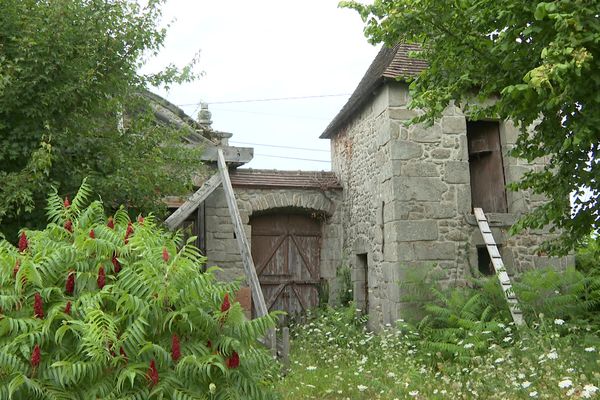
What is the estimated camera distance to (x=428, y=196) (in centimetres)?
949

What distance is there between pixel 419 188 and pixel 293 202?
3.33 meters

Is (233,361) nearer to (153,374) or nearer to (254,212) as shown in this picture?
(153,374)

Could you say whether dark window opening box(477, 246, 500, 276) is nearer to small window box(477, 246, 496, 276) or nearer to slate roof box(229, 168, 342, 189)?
small window box(477, 246, 496, 276)

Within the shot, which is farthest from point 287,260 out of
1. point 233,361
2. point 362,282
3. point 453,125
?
point 233,361

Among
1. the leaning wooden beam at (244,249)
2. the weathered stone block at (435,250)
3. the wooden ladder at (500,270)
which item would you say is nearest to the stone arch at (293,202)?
the leaning wooden beam at (244,249)

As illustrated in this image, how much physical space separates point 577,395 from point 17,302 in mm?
4429

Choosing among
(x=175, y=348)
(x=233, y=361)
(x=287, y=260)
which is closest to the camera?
(x=175, y=348)

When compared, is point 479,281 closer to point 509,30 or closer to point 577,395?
point 577,395

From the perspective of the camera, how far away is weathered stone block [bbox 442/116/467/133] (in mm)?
9797

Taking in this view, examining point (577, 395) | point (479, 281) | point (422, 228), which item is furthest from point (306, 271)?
point (577, 395)

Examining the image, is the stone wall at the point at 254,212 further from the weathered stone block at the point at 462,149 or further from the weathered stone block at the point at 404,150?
the weathered stone block at the point at 462,149

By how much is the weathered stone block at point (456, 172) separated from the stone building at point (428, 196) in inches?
0.7

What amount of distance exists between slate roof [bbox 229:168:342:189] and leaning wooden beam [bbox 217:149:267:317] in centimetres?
164

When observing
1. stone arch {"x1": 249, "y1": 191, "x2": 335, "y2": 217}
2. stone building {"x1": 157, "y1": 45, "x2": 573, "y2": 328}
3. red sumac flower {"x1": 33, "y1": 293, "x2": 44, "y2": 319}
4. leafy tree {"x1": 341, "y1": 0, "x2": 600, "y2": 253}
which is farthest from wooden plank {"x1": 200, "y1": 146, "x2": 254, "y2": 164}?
red sumac flower {"x1": 33, "y1": 293, "x2": 44, "y2": 319}
